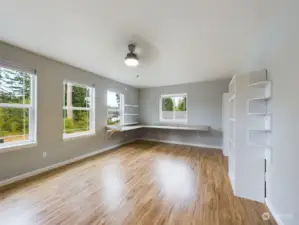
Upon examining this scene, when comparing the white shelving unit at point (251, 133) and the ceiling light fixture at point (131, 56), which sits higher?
the ceiling light fixture at point (131, 56)

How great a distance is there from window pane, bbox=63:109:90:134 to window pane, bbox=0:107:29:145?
84 cm

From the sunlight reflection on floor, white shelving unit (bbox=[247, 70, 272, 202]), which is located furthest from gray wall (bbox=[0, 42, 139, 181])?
white shelving unit (bbox=[247, 70, 272, 202])

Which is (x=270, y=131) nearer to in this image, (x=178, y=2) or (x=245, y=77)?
(x=245, y=77)

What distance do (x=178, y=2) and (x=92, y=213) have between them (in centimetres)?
271

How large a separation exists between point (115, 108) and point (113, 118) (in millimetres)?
397

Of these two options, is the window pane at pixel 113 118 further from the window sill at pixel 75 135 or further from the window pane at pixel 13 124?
the window pane at pixel 13 124

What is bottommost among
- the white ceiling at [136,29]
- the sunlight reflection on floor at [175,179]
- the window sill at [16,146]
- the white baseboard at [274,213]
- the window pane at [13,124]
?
the sunlight reflection on floor at [175,179]

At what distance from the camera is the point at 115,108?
5637 mm

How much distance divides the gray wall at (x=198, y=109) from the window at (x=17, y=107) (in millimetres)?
4346

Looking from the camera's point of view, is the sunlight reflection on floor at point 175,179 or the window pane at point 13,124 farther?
the window pane at point 13,124

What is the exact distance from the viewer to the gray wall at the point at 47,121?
2705 millimetres

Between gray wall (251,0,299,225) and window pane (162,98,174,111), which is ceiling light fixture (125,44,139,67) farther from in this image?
window pane (162,98,174,111)

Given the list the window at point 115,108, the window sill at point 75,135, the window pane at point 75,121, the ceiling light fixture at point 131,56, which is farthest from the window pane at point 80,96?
the ceiling light fixture at point 131,56

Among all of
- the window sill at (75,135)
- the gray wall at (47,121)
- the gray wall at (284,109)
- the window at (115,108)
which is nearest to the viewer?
the gray wall at (284,109)
